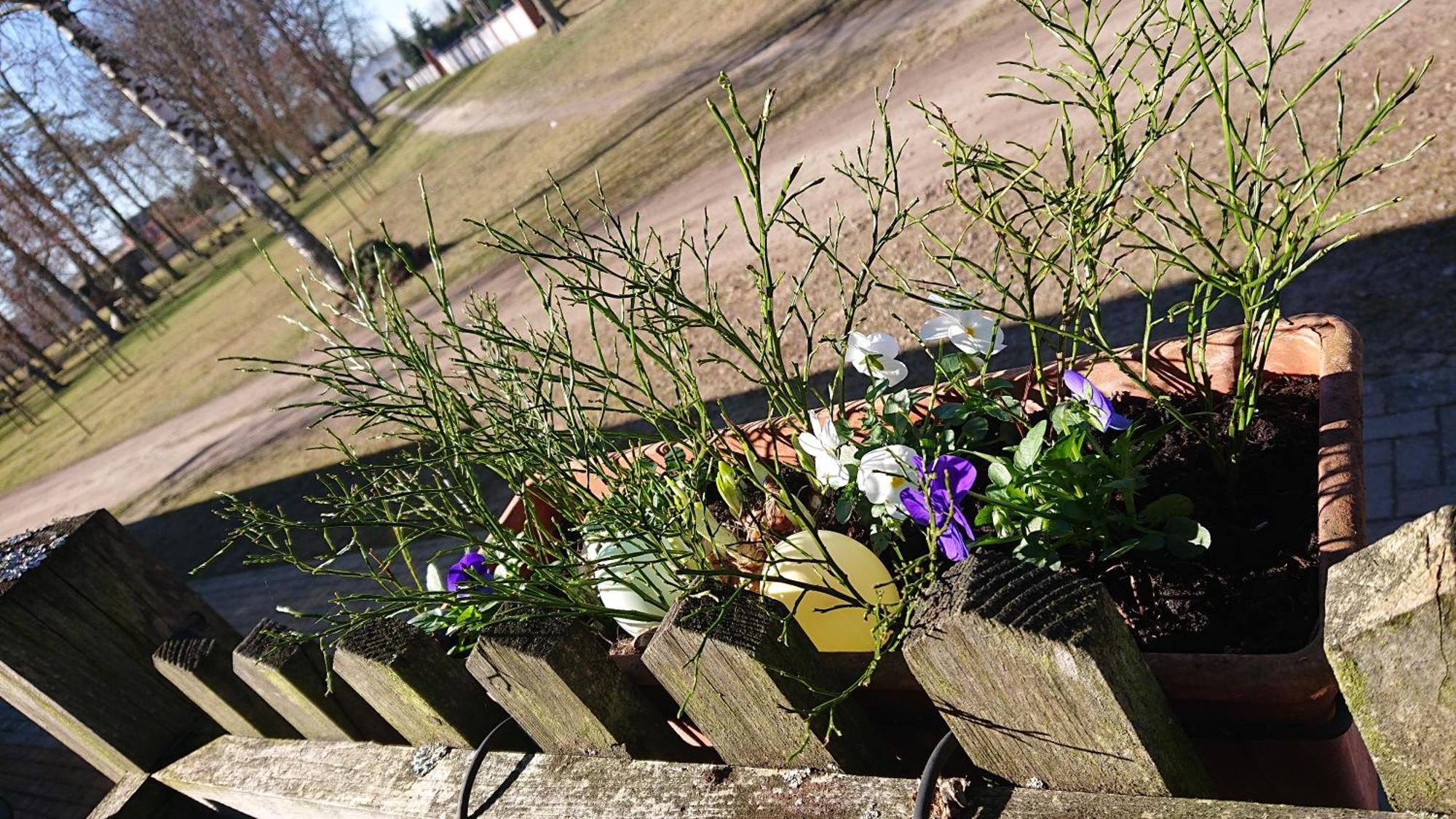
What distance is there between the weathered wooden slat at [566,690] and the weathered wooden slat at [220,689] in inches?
36.5

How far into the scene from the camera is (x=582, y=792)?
4.69ft

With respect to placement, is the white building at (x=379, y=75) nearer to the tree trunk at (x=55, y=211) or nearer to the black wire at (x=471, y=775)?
the tree trunk at (x=55, y=211)

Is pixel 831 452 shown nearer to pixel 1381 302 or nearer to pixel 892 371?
pixel 892 371

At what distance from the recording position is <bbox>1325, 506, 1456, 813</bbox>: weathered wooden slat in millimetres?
748

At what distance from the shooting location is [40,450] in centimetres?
1912

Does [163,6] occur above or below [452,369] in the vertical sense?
above

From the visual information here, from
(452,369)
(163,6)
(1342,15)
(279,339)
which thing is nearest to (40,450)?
(279,339)

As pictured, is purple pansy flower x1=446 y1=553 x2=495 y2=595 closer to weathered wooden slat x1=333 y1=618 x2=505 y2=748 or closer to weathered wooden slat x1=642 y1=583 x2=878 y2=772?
weathered wooden slat x1=333 y1=618 x2=505 y2=748

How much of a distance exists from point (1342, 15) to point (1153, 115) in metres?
5.78

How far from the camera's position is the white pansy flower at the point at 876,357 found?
68.7 inches

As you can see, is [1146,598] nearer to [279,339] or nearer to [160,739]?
[160,739]

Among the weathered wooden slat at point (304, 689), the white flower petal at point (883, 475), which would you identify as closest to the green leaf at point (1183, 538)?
the white flower petal at point (883, 475)

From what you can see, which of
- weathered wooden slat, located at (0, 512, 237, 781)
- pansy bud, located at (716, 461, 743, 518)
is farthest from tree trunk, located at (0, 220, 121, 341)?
pansy bud, located at (716, 461, 743, 518)

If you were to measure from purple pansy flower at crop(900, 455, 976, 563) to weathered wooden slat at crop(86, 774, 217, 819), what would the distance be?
75.4 inches
